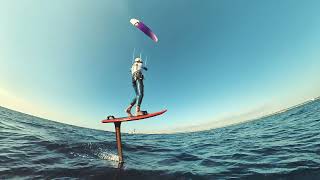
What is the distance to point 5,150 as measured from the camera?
47.9 feet

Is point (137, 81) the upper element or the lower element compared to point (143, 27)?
lower

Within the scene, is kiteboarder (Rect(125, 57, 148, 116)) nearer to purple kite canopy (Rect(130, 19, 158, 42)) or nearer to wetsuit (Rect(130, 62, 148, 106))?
wetsuit (Rect(130, 62, 148, 106))

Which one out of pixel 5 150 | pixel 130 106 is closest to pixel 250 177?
pixel 130 106

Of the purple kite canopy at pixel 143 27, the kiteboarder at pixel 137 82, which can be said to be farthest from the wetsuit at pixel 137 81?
the purple kite canopy at pixel 143 27

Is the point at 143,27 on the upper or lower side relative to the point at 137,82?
upper

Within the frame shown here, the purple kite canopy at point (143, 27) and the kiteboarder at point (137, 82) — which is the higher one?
the purple kite canopy at point (143, 27)

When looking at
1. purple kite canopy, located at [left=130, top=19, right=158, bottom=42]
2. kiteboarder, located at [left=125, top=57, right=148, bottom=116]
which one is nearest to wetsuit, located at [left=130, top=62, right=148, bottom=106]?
kiteboarder, located at [left=125, top=57, right=148, bottom=116]

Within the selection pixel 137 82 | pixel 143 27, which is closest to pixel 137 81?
pixel 137 82

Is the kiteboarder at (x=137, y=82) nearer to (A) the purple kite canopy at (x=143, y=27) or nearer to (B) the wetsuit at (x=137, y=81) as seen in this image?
(B) the wetsuit at (x=137, y=81)

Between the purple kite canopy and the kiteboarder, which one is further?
the purple kite canopy

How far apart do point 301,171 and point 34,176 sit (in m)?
10.3

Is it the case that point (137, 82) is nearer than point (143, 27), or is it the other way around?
point (137, 82)

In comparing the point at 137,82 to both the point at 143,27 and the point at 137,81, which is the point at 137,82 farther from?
the point at 143,27

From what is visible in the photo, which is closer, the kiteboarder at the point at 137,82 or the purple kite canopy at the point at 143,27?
the kiteboarder at the point at 137,82
